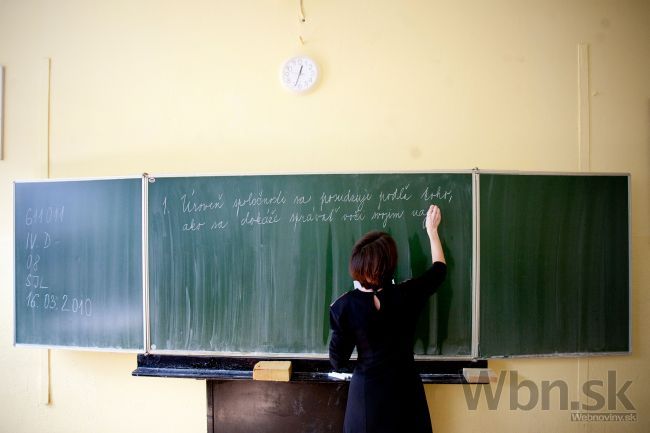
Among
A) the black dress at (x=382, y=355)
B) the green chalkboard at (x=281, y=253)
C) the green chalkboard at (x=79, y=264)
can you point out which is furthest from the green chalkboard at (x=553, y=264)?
the green chalkboard at (x=79, y=264)

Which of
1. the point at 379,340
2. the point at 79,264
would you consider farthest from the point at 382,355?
the point at 79,264

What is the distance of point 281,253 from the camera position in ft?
5.91

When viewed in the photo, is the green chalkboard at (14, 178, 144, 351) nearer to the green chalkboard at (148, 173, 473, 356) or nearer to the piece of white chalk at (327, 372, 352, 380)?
the green chalkboard at (148, 173, 473, 356)

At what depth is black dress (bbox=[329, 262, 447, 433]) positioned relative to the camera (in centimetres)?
132

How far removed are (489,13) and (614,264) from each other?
1824mm

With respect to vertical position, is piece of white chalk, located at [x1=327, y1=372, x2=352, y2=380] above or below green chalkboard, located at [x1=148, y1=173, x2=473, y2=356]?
below

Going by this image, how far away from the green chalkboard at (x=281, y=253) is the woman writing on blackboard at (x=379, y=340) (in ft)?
1.32

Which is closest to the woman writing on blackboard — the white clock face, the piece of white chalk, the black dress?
the black dress

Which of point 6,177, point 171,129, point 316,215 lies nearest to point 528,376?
point 316,215

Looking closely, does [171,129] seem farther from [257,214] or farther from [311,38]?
[311,38]

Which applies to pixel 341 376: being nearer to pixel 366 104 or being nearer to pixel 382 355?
pixel 382 355

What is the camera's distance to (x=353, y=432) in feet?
4.60

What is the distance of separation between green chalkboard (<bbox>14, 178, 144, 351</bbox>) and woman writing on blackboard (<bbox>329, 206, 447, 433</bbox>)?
136cm

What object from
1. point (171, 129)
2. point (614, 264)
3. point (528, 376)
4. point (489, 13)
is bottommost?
point (528, 376)
